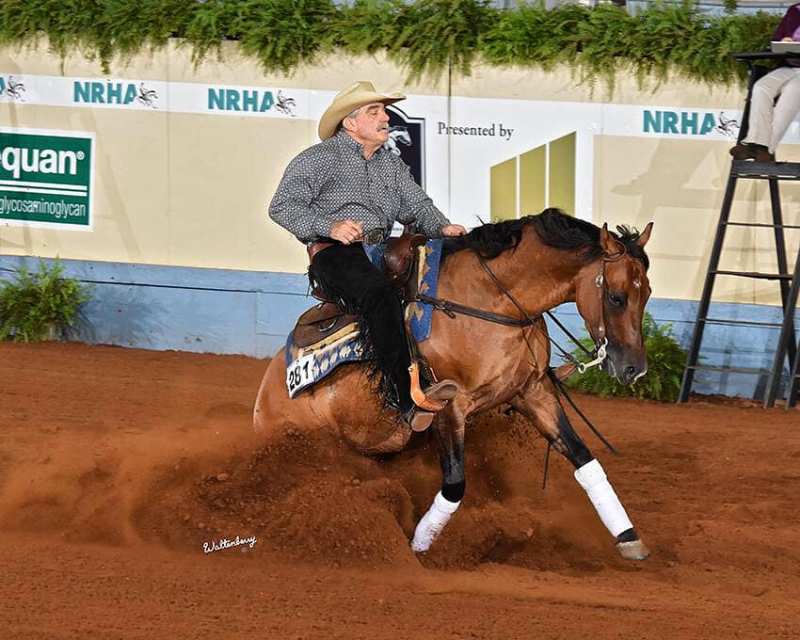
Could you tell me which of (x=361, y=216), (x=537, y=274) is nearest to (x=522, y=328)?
(x=537, y=274)

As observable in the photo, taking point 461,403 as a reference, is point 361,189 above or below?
above

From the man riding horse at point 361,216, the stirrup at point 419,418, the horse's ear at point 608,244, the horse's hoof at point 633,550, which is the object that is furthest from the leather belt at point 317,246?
the horse's hoof at point 633,550

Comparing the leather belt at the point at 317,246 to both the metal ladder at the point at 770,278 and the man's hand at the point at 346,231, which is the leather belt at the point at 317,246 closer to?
the man's hand at the point at 346,231

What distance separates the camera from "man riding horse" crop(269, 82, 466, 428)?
6.94 metres

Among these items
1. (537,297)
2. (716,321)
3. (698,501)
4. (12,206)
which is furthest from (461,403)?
(12,206)

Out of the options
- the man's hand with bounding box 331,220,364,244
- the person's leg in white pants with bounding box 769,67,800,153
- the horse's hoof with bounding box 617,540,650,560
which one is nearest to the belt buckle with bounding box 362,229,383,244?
the man's hand with bounding box 331,220,364,244

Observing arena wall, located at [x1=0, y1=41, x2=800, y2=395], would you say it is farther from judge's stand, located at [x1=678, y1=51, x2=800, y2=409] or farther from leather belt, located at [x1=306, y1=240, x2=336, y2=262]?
leather belt, located at [x1=306, y1=240, x2=336, y2=262]

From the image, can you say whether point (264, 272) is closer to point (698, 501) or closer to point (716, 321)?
point (716, 321)

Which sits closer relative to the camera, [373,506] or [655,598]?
[655,598]

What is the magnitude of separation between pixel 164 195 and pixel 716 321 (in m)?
5.37

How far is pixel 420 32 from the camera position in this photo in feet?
39.0

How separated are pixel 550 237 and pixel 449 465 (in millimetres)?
1286

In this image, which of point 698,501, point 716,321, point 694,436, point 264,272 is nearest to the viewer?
point 698,501

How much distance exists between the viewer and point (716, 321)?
10.9 m
